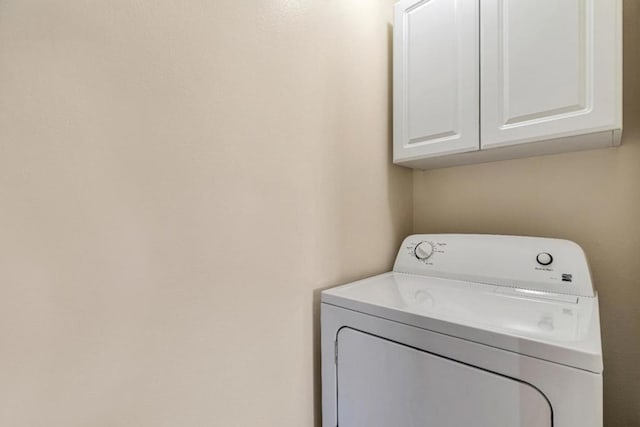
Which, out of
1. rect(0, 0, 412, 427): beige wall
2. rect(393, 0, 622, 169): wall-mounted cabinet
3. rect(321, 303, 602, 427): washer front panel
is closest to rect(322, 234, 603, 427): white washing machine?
rect(321, 303, 602, 427): washer front panel

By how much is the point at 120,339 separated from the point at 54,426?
7.1 inches

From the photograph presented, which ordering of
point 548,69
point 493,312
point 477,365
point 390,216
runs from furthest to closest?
point 390,216 < point 548,69 < point 493,312 < point 477,365

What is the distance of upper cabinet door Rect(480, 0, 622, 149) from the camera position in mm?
934

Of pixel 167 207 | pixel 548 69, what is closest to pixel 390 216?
pixel 548 69

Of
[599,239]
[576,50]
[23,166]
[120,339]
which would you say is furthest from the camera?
[599,239]

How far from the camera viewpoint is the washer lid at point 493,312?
0.66 metres

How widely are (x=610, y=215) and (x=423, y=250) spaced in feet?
2.32

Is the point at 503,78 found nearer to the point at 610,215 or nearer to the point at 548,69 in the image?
the point at 548,69

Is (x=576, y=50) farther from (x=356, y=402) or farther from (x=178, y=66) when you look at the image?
(x=356, y=402)

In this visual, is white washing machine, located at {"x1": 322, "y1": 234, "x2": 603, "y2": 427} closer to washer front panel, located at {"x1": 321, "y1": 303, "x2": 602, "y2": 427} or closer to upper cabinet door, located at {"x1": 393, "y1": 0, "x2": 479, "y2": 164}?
washer front panel, located at {"x1": 321, "y1": 303, "x2": 602, "y2": 427}

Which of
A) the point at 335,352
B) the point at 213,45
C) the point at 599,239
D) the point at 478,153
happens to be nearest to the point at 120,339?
the point at 335,352

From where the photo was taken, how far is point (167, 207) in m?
0.76

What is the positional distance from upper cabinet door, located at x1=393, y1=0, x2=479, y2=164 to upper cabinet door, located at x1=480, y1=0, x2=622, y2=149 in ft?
0.16

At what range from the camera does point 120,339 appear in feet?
2.26
